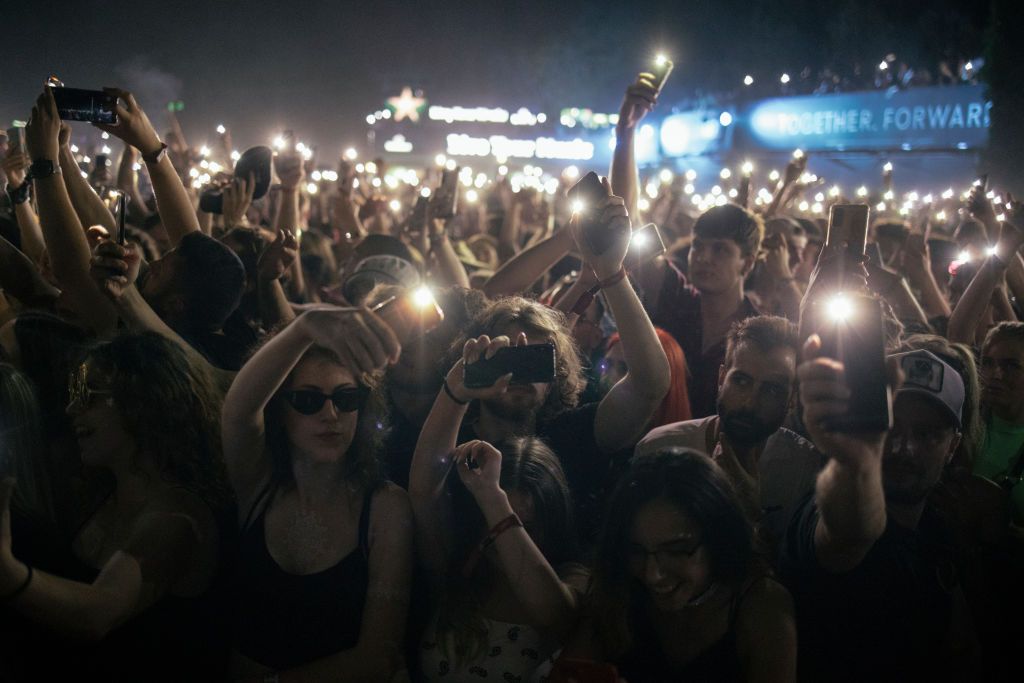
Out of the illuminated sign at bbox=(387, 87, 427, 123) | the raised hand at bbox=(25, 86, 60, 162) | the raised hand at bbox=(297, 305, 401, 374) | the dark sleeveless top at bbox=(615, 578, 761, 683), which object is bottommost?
the dark sleeveless top at bbox=(615, 578, 761, 683)

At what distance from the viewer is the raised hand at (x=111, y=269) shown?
278 centimetres

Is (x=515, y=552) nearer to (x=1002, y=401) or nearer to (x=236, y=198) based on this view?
(x=1002, y=401)

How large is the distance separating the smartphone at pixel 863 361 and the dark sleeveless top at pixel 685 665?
28.5 inches

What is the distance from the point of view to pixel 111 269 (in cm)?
279

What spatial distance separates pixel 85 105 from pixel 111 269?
2.84 ft

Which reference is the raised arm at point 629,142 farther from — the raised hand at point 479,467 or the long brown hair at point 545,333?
the raised hand at point 479,467

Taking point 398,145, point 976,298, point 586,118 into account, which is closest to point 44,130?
point 976,298

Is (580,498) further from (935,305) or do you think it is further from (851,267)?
(935,305)

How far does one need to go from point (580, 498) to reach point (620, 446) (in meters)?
0.24

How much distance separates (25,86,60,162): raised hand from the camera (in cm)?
326

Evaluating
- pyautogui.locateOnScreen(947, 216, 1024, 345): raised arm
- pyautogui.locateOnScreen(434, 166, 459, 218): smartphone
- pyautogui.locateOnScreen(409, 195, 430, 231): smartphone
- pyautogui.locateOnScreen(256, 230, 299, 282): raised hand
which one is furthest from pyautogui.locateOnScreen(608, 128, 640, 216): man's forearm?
pyautogui.locateOnScreen(947, 216, 1024, 345): raised arm

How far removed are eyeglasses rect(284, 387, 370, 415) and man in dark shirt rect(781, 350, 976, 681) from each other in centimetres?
126

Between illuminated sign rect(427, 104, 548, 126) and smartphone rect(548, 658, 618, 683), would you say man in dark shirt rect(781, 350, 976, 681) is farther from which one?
illuminated sign rect(427, 104, 548, 126)

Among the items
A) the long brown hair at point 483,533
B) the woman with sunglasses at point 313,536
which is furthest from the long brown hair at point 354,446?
the long brown hair at point 483,533
